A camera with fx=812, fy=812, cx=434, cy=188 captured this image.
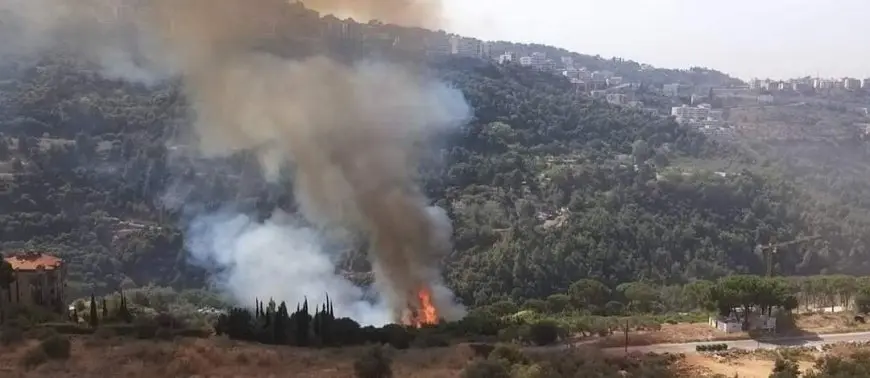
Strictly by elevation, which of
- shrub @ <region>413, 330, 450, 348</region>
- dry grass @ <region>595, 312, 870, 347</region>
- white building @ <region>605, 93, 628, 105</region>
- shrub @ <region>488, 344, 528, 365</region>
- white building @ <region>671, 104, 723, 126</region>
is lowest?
Result: dry grass @ <region>595, 312, 870, 347</region>

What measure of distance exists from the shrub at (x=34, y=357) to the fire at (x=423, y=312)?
18052mm

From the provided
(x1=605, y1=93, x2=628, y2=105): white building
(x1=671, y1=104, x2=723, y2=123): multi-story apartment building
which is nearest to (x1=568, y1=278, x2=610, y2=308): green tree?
(x1=671, y1=104, x2=723, y2=123): multi-story apartment building

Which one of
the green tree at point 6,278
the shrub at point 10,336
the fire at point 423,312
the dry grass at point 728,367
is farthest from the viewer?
the fire at point 423,312

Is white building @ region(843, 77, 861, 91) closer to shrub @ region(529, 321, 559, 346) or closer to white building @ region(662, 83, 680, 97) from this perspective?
white building @ region(662, 83, 680, 97)

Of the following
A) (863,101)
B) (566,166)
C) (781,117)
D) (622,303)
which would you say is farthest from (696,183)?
(863,101)

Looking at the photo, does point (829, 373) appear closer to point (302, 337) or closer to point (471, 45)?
point (302, 337)

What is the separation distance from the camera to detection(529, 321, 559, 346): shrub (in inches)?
1177

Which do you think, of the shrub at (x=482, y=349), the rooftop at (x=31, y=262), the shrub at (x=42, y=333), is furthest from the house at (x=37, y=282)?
the shrub at (x=482, y=349)

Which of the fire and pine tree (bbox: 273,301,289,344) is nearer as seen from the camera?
pine tree (bbox: 273,301,289,344)

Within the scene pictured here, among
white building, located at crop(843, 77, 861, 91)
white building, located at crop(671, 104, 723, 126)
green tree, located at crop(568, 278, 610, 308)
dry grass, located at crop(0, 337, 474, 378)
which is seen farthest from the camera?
white building, located at crop(843, 77, 861, 91)

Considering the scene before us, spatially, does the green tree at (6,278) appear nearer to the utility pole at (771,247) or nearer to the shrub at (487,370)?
the shrub at (487,370)

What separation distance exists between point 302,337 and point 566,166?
56102 mm

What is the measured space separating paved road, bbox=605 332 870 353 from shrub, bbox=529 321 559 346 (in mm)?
2314

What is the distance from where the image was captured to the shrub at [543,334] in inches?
1177
